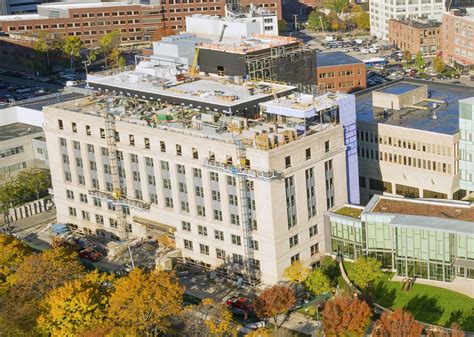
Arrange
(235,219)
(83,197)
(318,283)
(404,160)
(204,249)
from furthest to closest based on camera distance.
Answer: (83,197) → (404,160) → (204,249) → (235,219) → (318,283)

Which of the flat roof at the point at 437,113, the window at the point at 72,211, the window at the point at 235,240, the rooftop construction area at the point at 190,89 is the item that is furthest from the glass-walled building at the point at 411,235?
the window at the point at 72,211

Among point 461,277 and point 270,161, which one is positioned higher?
point 270,161

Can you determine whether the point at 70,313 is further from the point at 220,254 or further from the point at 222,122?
the point at 222,122

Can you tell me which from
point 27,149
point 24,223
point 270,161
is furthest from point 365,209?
point 27,149

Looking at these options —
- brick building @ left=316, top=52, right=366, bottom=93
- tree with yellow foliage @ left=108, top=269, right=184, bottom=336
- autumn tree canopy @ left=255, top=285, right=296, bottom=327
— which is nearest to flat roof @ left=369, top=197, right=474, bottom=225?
autumn tree canopy @ left=255, top=285, right=296, bottom=327

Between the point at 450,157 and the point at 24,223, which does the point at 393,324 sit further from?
the point at 24,223

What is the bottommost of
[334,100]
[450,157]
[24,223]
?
[24,223]

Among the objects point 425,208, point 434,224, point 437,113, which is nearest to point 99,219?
point 425,208

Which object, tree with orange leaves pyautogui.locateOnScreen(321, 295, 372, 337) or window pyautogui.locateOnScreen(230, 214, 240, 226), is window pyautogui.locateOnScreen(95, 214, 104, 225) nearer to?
window pyautogui.locateOnScreen(230, 214, 240, 226)

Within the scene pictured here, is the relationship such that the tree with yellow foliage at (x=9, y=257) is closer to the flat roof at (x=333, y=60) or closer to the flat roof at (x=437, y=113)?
the flat roof at (x=437, y=113)
